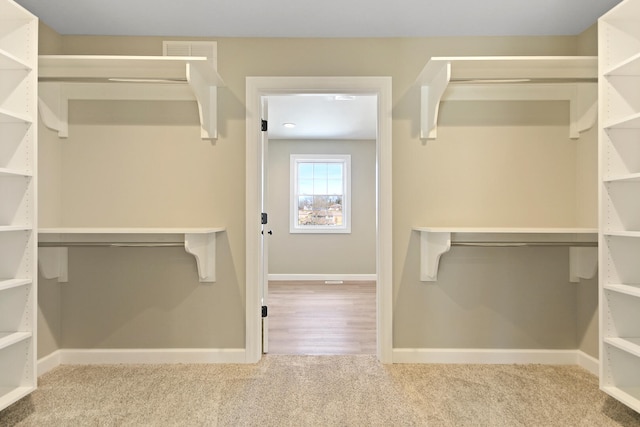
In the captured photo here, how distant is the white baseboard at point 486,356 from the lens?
255 cm

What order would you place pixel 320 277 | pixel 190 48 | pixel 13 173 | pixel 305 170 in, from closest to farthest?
pixel 13 173, pixel 190 48, pixel 320 277, pixel 305 170

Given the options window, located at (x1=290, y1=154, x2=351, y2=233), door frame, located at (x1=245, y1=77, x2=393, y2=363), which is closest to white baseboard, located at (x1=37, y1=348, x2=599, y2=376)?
door frame, located at (x1=245, y1=77, x2=393, y2=363)

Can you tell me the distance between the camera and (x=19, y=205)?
1848 mm

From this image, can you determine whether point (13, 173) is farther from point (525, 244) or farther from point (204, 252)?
point (525, 244)

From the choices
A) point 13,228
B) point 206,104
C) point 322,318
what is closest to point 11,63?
point 13,228

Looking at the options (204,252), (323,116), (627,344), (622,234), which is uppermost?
(323,116)

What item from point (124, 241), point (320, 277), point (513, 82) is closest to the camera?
point (124, 241)

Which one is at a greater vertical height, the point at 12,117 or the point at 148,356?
the point at 12,117

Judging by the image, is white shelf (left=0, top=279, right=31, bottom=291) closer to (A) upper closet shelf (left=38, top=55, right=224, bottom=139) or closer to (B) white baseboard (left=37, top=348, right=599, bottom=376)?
(B) white baseboard (left=37, top=348, right=599, bottom=376)

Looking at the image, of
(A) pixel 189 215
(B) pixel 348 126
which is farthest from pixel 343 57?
(B) pixel 348 126

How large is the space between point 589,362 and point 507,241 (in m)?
0.96

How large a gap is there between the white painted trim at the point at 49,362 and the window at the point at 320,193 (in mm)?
3946

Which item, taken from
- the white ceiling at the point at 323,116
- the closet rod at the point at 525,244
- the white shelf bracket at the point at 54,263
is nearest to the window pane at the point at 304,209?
the white ceiling at the point at 323,116

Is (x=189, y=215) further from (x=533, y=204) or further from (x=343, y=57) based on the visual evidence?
(x=533, y=204)
